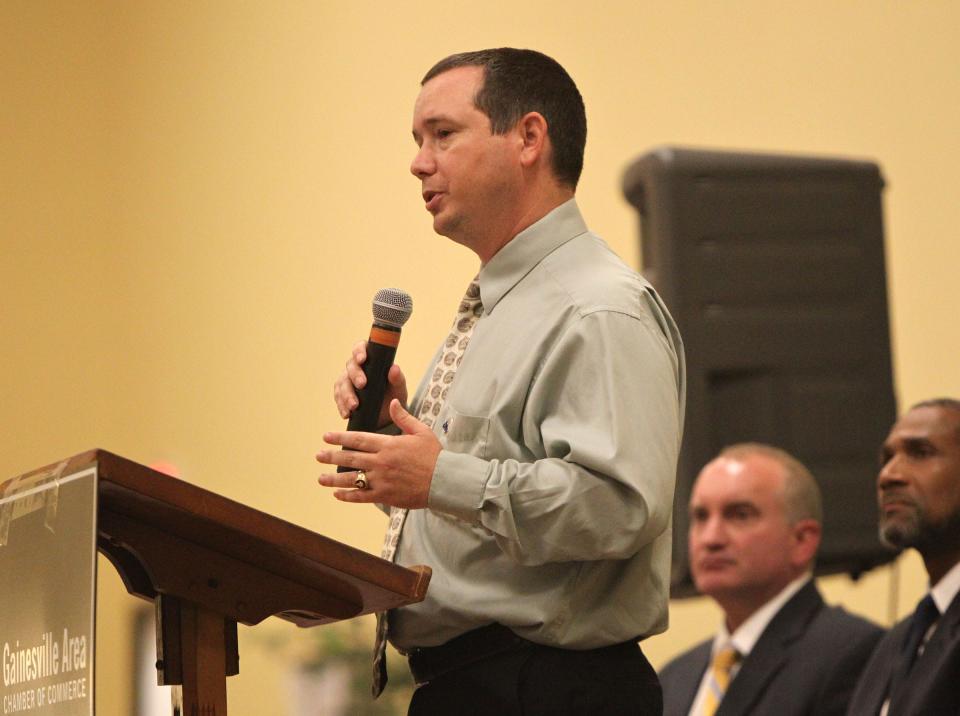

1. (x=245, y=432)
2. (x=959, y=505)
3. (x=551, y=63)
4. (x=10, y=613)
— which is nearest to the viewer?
(x=10, y=613)

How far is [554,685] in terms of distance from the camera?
1598mm

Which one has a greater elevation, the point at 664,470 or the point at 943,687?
the point at 664,470

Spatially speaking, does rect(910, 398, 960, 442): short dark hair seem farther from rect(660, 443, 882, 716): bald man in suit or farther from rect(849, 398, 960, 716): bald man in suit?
rect(660, 443, 882, 716): bald man in suit

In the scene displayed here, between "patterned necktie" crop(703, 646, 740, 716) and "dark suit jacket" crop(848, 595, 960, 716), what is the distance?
0.43m

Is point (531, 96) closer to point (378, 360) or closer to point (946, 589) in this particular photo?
point (378, 360)

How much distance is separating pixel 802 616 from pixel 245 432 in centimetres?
324

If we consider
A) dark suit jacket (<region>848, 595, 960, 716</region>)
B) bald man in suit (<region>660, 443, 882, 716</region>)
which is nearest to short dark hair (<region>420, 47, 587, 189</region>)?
dark suit jacket (<region>848, 595, 960, 716</region>)

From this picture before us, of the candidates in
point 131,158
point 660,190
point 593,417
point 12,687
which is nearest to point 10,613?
point 12,687

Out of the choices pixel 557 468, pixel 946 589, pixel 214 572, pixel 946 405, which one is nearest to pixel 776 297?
pixel 946 405

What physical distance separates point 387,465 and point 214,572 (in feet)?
0.74

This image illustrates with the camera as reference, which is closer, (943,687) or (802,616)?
(943,687)

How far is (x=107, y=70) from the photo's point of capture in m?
7.28

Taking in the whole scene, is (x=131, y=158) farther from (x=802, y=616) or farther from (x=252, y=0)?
(x=802, y=616)

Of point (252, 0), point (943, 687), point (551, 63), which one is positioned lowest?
point (943, 687)
